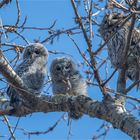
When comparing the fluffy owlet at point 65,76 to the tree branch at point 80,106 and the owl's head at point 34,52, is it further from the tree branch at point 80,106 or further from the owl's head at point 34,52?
the tree branch at point 80,106

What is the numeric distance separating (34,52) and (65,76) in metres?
0.61

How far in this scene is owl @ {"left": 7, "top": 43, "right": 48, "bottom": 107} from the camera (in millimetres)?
4992

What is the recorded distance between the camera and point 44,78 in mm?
5137

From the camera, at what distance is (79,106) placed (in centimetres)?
335

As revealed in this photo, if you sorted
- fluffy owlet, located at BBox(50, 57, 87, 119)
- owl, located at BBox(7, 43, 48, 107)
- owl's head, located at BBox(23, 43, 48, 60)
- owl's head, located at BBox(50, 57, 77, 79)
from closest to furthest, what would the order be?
owl, located at BBox(7, 43, 48, 107), fluffy owlet, located at BBox(50, 57, 87, 119), owl's head, located at BBox(50, 57, 77, 79), owl's head, located at BBox(23, 43, 48, 60)

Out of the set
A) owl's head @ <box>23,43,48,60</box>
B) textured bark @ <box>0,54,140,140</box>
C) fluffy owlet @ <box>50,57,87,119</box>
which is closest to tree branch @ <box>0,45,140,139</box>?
textured bark @ <box>0,54,140,140</box>

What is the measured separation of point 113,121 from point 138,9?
0.89m

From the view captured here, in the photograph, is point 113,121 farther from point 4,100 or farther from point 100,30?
point 100,30

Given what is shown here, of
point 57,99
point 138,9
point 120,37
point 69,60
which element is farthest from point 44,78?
point 138,9

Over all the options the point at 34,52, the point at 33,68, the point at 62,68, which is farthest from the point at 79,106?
the point at 34,52

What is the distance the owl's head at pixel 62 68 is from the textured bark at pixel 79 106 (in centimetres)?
178

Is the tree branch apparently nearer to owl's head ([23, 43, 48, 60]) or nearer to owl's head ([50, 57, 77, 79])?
owl's head ([50, 57, 77, 79])

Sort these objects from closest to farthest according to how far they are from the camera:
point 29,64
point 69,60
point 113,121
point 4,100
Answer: point 113,121 → point 4,100 → point 29,64 → point 69,60

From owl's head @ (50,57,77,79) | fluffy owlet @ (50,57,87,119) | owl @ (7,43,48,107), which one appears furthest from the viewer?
owl's head @ (50,57,77,79)
